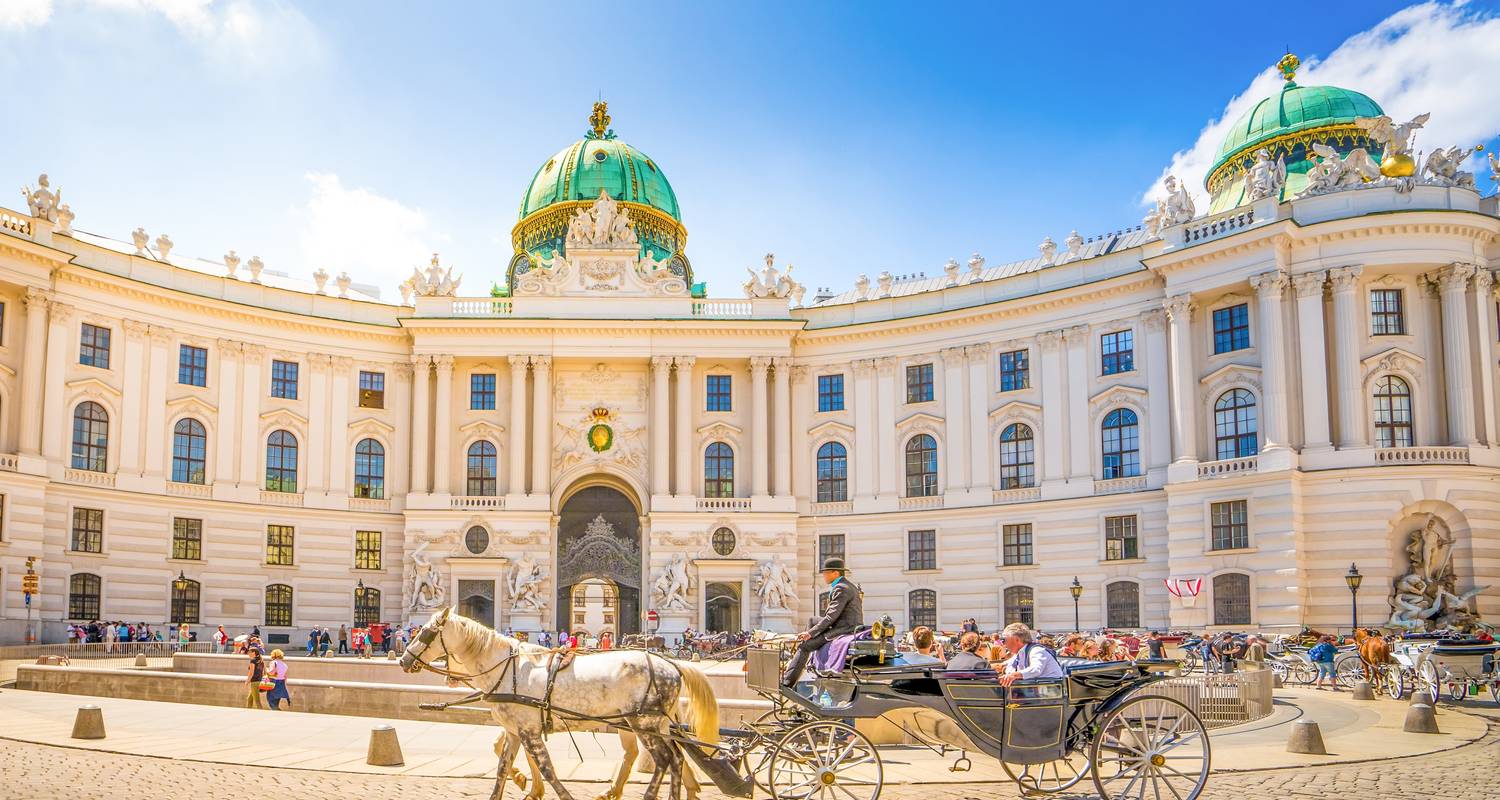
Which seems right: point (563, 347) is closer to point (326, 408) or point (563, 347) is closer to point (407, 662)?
point (326, 408)

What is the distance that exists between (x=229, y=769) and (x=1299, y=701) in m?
22.0

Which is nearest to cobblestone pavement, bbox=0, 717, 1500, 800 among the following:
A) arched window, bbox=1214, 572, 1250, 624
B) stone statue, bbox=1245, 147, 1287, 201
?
arched window, bbox=1214, 572, 1250, 624

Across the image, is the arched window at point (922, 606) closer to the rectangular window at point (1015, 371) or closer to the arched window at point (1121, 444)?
the arched window at point (1121, 444)

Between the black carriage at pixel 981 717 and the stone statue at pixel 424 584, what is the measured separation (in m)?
40.8

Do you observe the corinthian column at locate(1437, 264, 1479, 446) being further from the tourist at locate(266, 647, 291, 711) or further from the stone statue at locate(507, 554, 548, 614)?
the tourist at locate(266, 647, 291, 711)

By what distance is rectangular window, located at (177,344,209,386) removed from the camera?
51.5m

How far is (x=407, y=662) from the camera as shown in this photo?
13648 mm

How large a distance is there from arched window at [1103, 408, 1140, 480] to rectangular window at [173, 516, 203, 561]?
35571mm

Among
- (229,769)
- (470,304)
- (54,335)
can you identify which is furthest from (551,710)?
(470,304)

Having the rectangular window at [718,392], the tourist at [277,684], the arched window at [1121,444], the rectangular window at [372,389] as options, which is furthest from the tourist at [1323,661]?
the rectangular window at [372,389]

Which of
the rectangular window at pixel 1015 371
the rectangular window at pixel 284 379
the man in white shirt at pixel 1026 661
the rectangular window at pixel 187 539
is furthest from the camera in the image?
the rectangular window at pixel 284 379

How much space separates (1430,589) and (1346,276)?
1058 cm

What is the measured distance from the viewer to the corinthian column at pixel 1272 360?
43.1 meters

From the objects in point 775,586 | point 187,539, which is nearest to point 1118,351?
point 775,586
